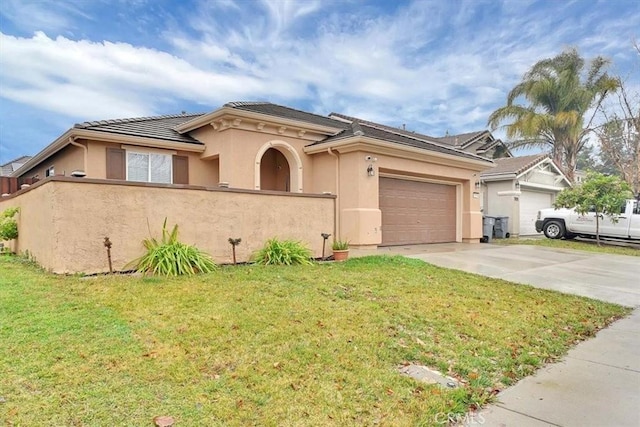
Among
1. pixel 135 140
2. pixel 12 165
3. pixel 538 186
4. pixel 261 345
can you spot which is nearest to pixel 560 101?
pixel 538 186

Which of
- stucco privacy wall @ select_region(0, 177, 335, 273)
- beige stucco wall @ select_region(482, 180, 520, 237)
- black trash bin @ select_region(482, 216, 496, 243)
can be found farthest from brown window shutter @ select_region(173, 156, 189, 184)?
beige stucco wall @ select_region(482, 180, 520, 237)

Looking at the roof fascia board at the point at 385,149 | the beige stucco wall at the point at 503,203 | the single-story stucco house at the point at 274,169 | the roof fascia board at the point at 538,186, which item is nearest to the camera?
the single-story stucco house at the point at 274,169

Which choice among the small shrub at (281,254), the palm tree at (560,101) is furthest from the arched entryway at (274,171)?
the palm tree at (560,101)

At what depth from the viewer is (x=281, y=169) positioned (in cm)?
1456

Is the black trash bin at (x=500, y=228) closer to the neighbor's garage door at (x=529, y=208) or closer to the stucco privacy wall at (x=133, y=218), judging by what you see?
the neighbor's garage door at (x=529, y=208)

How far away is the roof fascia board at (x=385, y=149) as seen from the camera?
12139 mm

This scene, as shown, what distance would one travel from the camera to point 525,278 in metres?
8.50

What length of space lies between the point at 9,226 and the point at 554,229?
1972 centimetres

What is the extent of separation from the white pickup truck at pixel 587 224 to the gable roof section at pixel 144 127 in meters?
15.4

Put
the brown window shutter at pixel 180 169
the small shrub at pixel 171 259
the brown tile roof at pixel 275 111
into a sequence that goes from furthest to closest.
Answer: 1. the brown window shutter at pixel 180 169
2. the brown tile roof at pixel 275 111
3. the small shrub at pixel 171 259

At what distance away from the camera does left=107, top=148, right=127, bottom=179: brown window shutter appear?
11797 mm

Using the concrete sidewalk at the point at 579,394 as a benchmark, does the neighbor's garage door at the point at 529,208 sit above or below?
above

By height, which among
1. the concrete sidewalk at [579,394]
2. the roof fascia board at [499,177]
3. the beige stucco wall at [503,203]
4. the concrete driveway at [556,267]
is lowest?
the concrete sidewalk at [579,394]

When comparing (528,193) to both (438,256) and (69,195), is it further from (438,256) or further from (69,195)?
(69,195)
